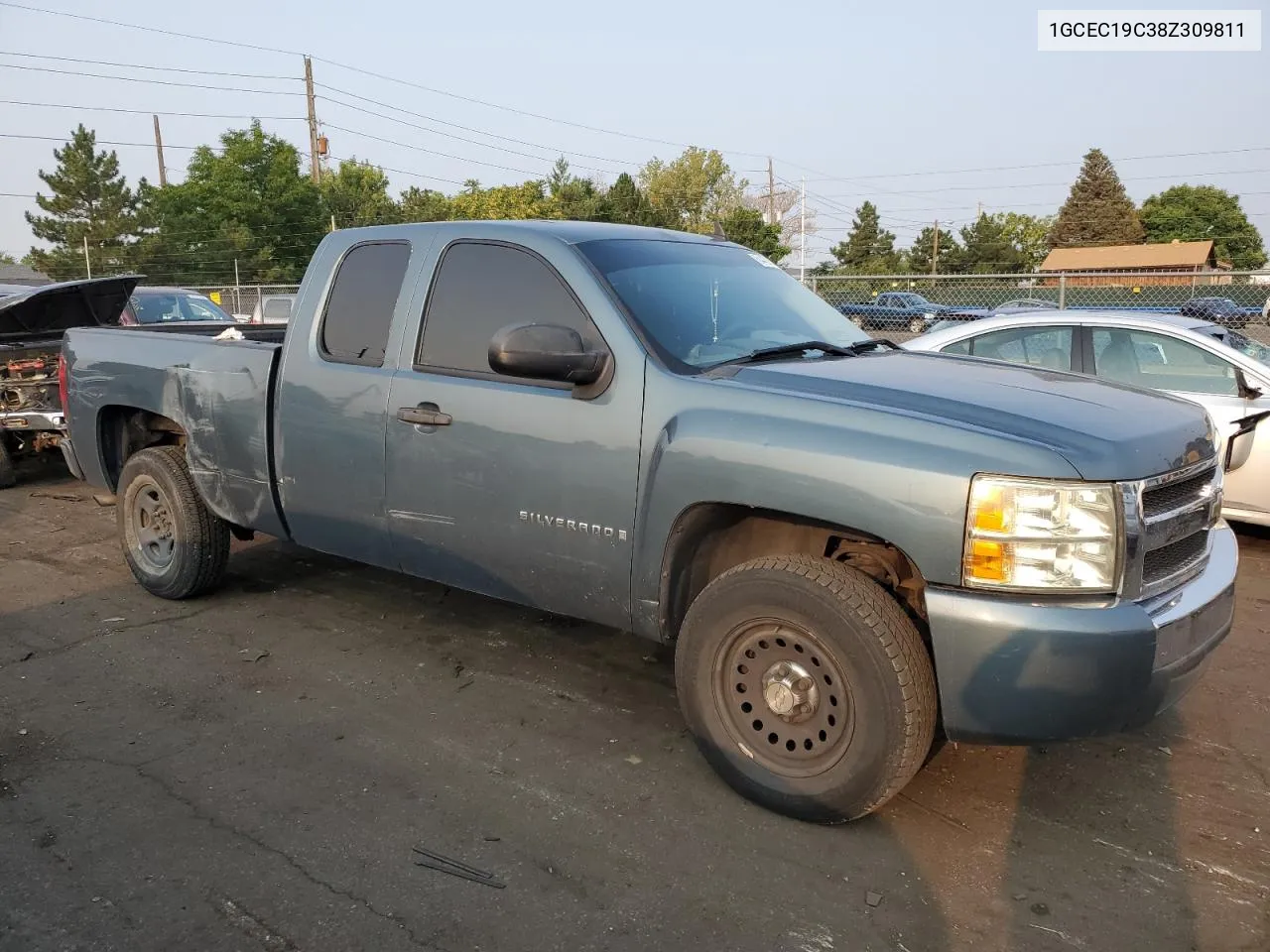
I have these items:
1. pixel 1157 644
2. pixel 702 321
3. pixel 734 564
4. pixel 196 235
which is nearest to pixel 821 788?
pixel 734 564

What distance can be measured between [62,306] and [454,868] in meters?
7.69

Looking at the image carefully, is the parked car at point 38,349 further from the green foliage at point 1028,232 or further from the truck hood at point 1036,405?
the green foliage at point 1028,232

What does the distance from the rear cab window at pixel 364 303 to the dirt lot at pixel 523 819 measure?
4.80 ft

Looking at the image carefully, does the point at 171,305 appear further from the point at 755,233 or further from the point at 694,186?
the point at 694,186

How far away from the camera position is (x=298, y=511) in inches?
180

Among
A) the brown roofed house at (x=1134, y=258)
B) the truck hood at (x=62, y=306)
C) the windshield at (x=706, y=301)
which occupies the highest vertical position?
the brown roofed house at (x=1134, y=258)

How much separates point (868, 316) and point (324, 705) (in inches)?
597

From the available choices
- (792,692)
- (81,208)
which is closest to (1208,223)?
(81,208)

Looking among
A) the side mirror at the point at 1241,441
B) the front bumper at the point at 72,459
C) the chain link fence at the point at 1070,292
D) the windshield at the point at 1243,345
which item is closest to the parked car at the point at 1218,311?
the chain link fence at the point at 1070,292

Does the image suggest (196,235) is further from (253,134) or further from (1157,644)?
(1157,644)

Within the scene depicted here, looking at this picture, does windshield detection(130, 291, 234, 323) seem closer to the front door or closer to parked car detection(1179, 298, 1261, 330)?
the front door

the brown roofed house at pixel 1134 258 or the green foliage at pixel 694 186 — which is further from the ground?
the green foliage at pixel 694 186

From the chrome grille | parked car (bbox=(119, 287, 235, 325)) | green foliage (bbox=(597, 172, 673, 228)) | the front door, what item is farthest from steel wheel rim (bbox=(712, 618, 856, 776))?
green foliage (bbox=(597, 172, 673, 228))

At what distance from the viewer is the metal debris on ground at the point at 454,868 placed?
9.40 feet
